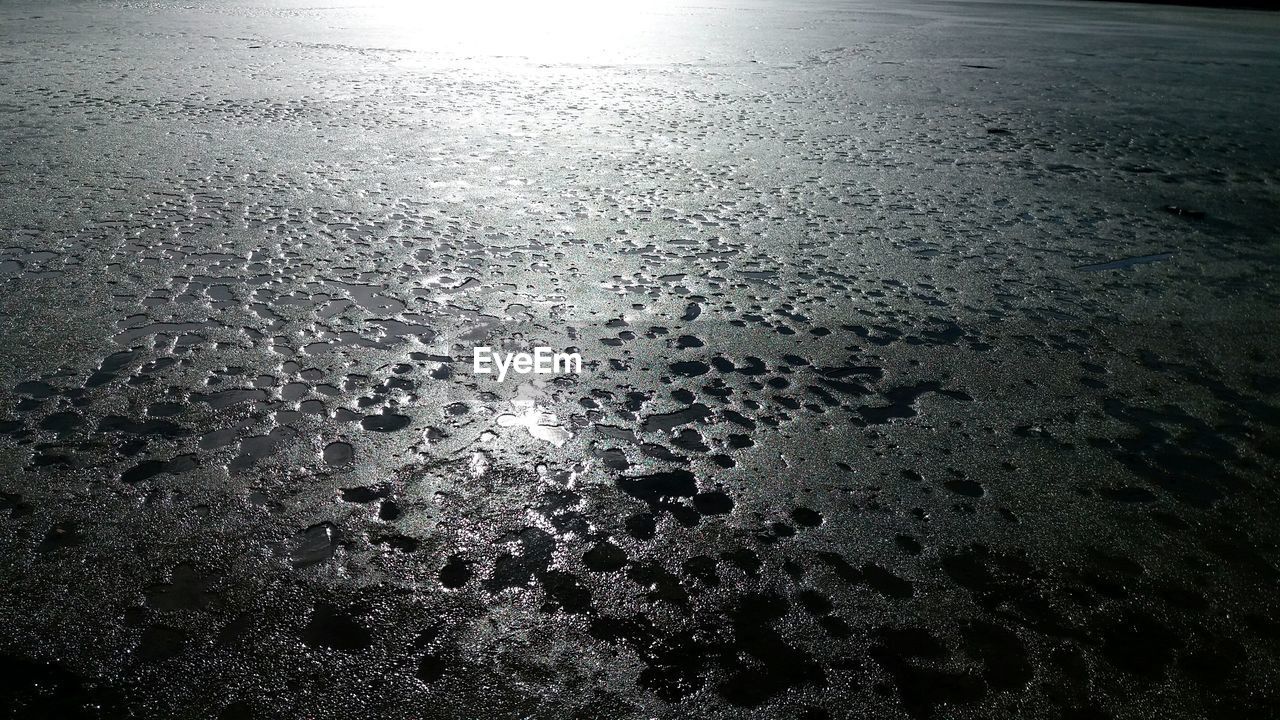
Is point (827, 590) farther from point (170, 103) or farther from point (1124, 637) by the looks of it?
point (170, 103)

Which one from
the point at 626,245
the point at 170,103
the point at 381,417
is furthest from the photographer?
the point at 170,103

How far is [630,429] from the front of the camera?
1.05m

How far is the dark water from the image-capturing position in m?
0.72

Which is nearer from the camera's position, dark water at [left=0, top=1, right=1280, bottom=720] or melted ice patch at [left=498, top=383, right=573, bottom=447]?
dark water at [left=0, top=1, right=1280, bottom=720]

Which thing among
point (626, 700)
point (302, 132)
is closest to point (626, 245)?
point (626, 700)

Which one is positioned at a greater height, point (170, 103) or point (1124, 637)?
point (170, 103)

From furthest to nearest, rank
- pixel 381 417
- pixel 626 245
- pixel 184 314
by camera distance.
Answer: pixel 626 245
pixel 184 314
pixel 381 417

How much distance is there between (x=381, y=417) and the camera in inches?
41.1

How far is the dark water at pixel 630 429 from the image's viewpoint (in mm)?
720

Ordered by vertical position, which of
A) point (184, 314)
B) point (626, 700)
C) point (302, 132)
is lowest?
point (626, 700)

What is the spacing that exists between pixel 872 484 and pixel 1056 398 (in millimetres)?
358

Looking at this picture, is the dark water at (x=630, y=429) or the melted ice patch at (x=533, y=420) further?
the melted ice patch at (x=533, y=420)

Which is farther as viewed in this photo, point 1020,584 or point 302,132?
point 302,132

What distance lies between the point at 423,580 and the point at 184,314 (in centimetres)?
75
